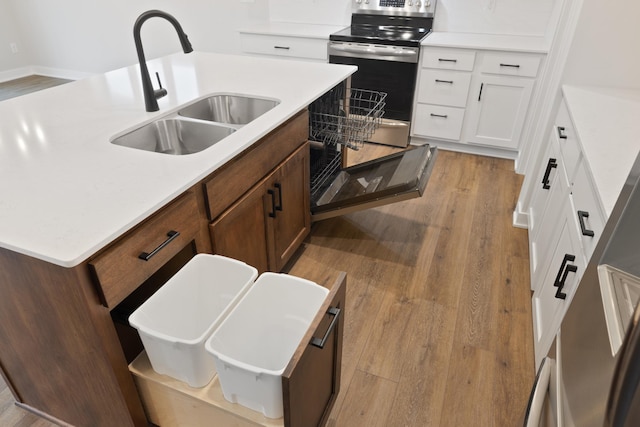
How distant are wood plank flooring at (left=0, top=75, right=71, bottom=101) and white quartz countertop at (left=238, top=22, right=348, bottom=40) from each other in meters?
3.07

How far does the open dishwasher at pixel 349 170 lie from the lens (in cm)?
221

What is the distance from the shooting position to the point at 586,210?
1413 millimetres

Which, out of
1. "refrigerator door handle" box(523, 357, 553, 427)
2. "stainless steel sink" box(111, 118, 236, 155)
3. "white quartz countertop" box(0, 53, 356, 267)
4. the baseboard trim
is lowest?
the baseboard trim

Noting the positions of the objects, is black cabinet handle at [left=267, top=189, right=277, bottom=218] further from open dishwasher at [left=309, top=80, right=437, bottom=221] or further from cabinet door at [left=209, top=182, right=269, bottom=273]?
open dishwasher at [left=309, top=80, right=437, bottom=221]

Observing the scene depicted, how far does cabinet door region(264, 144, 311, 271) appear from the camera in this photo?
1856 mm

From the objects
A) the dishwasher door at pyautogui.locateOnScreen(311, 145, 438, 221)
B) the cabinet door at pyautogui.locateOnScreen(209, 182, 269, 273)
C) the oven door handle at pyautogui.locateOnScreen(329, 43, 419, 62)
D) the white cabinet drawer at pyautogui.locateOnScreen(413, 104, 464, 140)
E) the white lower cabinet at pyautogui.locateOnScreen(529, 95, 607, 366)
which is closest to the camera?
the white lower cabinet at pyautogui.locateOnScreen(529, 95, 607, 366)

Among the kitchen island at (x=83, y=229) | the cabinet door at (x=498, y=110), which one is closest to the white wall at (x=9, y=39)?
the kitchen island at (x=83, y=229)

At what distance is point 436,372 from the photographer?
1698 mm

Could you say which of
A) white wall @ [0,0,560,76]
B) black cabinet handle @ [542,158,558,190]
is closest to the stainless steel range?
white wall @ [0,0,560,76]

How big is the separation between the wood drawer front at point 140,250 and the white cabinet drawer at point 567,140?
1500 millimetres

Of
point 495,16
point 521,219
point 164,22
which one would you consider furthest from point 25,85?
point 521,219

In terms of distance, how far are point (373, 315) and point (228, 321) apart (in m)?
1.01

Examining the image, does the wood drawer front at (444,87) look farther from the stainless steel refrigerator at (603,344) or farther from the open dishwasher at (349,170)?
the stainless steel refrigerator at (603,344)

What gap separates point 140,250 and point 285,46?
3.09 metres
